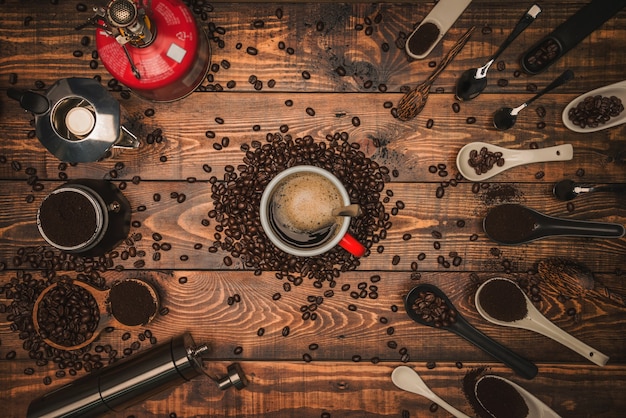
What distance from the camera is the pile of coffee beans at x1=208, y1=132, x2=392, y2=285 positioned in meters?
1.44

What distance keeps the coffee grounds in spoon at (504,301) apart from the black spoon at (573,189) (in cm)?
34

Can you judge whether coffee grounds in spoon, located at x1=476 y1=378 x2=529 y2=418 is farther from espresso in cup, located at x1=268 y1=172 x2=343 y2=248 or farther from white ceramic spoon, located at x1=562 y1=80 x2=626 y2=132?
white ceramic spoon, located at x1=562 y1=80 x2=626 y2=132

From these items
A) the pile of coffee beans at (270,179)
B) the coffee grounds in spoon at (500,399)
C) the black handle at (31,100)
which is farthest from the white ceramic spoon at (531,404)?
the black handle at (31,100)

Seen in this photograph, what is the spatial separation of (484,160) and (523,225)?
25 centimetres

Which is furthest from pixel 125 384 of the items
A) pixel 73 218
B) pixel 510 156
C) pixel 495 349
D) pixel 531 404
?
pixel 510 156

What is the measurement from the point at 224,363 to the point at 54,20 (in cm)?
128

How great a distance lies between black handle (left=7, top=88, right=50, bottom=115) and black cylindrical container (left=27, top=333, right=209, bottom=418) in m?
0.81

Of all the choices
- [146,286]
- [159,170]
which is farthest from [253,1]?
[146,286]

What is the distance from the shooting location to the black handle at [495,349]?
1.45 meters

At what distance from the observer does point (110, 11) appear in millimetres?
1076

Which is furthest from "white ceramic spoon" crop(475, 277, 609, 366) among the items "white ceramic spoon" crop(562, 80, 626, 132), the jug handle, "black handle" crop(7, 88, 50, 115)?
"black handle" crop(7, 88, 50, 115)

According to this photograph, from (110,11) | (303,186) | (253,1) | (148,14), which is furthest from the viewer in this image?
(253,1)

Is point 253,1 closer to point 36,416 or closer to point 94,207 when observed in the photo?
point 94,207

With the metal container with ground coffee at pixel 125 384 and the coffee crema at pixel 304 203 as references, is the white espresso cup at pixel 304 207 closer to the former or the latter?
the coffee crema at pixel 304 203
